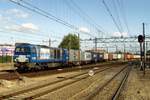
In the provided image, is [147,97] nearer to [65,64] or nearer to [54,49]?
[54,49]

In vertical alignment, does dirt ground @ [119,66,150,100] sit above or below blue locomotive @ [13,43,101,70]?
below

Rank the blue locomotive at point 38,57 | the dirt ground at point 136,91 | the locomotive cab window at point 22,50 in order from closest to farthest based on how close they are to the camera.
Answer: the dirt ground at point 136,91
the blue locomotive at point 38,57
the locomotive cab window at point 22,50

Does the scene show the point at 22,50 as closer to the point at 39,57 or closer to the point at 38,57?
the point at 38,57

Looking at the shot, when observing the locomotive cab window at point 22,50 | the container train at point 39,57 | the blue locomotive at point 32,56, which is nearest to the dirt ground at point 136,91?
the blue locomotive at point 32,56

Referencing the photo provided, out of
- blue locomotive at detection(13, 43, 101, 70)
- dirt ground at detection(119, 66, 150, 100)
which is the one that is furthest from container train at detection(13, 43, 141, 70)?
dirt ground at detection(119, 66, 150, 100)

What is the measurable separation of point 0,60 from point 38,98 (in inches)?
2217

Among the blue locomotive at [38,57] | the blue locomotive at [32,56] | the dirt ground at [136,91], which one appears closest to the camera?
the dirt ground at [136,91]

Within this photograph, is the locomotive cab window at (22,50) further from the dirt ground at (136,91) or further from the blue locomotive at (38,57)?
the dirt ground at (136,91)

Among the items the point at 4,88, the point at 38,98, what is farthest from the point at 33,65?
the point at 38,98

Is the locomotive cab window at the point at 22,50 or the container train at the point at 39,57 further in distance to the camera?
the locomotive cab window at the point at 22,50

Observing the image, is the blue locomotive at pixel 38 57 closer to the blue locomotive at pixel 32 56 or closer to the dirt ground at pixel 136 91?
the blue locomotive at pixel 32 56

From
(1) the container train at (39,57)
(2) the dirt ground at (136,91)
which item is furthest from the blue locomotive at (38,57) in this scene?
(2) the dirt ground at (136,91)

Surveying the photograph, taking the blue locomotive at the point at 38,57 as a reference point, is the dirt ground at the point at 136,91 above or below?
below

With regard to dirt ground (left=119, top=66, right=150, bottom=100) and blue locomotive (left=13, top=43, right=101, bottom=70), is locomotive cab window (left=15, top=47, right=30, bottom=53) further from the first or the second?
dirt ground (left=119, top=66, right=150, bottom=100)
